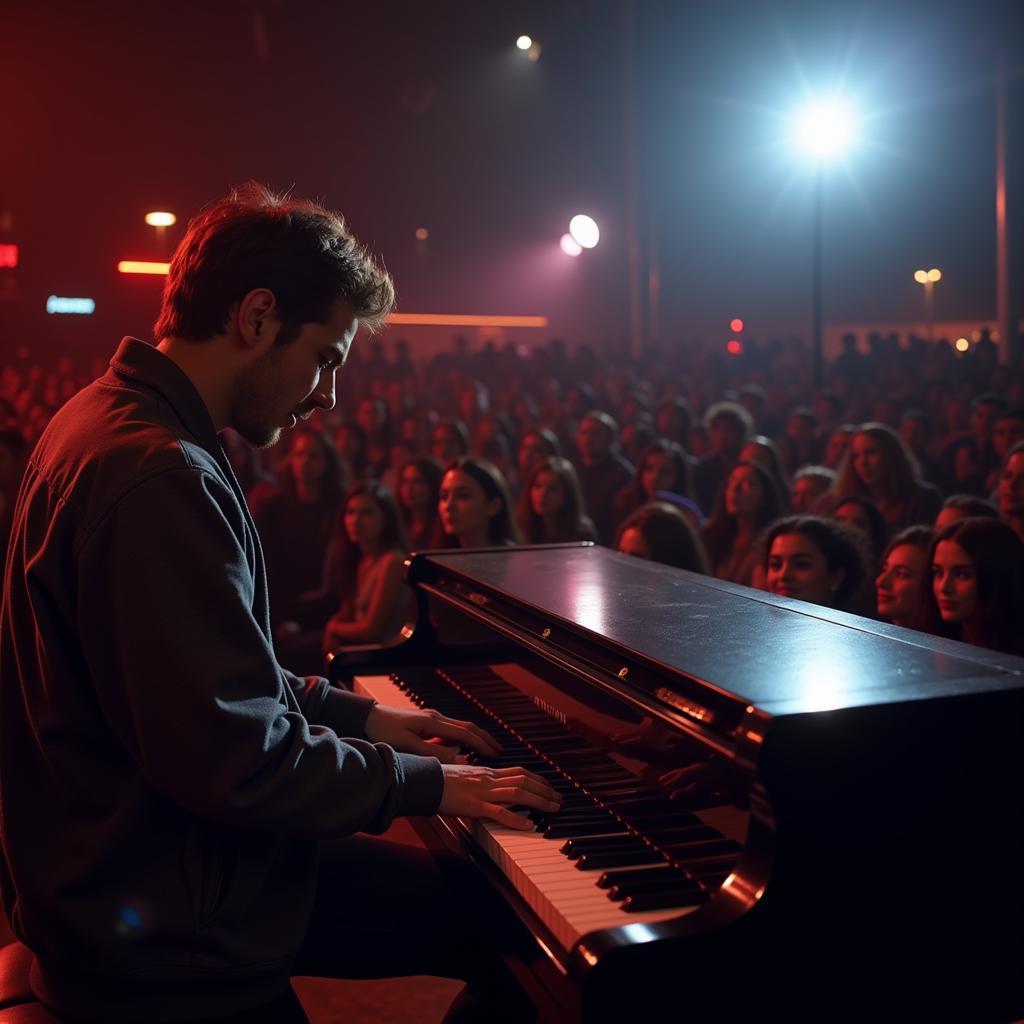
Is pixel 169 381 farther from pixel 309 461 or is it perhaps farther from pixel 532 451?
pixel 532 451

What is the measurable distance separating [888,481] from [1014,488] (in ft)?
4.52

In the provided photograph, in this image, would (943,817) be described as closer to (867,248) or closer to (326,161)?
(326,161)

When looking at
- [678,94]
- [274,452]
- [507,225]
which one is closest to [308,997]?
[274,452]

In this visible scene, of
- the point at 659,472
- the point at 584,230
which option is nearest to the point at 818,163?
the point at 584,230

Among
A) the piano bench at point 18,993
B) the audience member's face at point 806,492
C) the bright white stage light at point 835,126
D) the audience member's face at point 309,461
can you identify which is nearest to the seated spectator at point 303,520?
the audience member's face at point 309,461

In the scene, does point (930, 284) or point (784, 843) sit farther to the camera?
point (930, 284)

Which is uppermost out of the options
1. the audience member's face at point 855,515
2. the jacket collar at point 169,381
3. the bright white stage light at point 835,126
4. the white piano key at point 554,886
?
the bright white stage light at point 835,126

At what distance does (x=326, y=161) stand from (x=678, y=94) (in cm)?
794

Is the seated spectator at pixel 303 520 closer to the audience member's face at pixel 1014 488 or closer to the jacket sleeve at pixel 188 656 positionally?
the audience member's face at pixel 1014 488

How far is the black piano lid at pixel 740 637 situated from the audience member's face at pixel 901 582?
5.36ft

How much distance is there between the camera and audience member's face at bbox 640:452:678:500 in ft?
23.8

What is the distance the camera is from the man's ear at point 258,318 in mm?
1823

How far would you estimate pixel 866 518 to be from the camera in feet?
17.9

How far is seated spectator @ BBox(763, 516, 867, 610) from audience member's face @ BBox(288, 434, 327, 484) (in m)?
3.98
